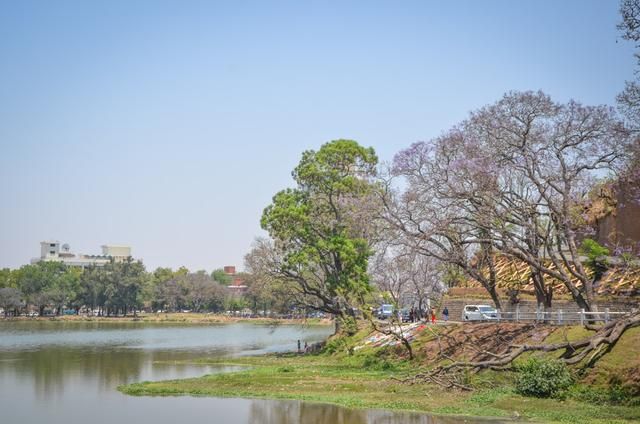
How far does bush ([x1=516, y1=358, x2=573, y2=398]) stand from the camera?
27.1 meters

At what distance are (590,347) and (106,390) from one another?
2150 centimetres

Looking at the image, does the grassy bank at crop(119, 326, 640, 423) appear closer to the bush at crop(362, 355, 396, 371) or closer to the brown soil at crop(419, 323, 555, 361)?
the bush at crop(362, 355, 396, 371)

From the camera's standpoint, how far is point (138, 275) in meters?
137

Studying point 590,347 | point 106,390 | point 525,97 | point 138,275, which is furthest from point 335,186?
point 138,275

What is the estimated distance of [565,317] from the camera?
37.3 m

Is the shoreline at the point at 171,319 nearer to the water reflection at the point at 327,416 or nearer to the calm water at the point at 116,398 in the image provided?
the calm water at the point at 116,398

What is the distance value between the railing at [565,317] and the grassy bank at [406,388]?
3.44ft

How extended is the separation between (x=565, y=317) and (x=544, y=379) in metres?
10.9

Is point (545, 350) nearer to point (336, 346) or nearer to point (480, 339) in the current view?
point (480, 339)

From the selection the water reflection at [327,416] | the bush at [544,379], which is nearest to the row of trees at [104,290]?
the water reflection at [327,416]

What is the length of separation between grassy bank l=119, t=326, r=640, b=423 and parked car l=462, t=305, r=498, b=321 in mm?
3295

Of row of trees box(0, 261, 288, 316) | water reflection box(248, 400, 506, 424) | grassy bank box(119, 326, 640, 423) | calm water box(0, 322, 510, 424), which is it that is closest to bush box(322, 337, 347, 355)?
grassy bank box(119, 326, 640, 423)

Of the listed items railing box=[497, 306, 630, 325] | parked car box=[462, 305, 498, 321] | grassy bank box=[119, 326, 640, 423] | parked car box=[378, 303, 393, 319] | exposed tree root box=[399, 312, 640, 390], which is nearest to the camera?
grassy bank box=[119, 326, 640, 423]

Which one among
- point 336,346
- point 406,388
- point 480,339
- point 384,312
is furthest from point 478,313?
point 384,312
